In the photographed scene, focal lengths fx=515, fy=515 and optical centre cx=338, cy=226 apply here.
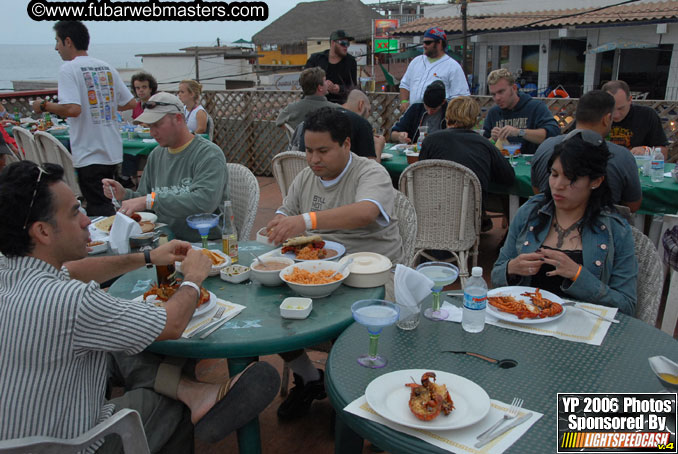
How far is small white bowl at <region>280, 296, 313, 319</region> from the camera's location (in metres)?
1.91

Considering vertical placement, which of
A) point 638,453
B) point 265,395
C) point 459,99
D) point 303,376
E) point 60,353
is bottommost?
point 303,376

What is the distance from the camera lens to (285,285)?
7.34ft

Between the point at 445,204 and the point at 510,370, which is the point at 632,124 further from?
the point at 510,370

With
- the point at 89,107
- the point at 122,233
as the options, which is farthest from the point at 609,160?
the point at 89,107

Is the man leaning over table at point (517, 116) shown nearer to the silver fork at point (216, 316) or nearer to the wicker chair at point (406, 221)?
the wicker chair at point (406, 221)

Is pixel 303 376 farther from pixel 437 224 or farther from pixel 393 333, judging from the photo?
pixel 437 224

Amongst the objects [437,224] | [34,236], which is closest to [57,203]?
[34,236]

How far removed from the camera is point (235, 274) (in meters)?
2.24

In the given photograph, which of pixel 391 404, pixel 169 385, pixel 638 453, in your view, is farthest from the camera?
pixel 169 385

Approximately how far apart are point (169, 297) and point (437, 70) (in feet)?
17.0

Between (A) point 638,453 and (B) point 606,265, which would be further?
(B) point 606,265

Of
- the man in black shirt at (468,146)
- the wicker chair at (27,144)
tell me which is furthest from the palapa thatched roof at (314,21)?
the man in black shirt at (468,146)

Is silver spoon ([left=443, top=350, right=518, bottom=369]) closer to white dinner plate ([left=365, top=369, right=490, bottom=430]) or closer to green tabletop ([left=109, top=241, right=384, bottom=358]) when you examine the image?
white dinner plate ([left=365, top=369, right=490, bottom=430])

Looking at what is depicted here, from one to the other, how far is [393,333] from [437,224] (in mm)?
2340
